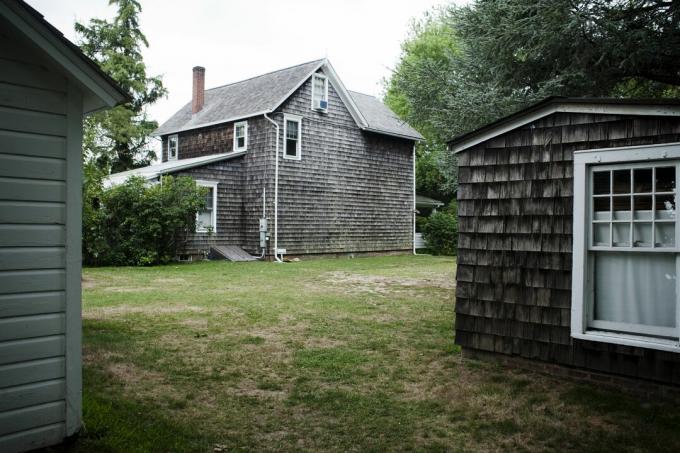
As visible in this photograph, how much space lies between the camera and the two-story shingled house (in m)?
20.8

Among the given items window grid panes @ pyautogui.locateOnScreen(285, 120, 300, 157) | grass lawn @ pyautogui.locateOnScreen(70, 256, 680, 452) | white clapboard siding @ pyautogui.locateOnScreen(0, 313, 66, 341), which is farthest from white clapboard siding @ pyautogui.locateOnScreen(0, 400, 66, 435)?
window grid panes @ pyautogui.locateOnScreen(285, 120, 300, 157)

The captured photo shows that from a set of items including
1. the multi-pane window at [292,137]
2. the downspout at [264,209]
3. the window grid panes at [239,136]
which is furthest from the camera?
the window grid panes at [239,136]

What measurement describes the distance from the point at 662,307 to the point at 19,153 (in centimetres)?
563

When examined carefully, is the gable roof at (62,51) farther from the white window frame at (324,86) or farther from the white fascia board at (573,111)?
the white window frame at (324,86)

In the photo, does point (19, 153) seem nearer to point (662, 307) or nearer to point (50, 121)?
point (50, 121)

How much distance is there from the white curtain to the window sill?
0.15 metres

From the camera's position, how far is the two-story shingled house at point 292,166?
68.1 feet

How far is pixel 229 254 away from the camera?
20.3m

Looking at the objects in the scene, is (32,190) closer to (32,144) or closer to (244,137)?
(32,144)

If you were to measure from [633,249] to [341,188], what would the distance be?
60.3 feet

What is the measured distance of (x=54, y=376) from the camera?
3807 mm

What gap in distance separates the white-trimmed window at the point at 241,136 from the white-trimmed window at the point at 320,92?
2.99m

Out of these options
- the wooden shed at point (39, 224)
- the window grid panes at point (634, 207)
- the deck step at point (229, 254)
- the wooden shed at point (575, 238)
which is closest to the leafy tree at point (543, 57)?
the wooden shed at point (575, 238)

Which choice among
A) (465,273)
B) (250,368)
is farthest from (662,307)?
(250,368)
